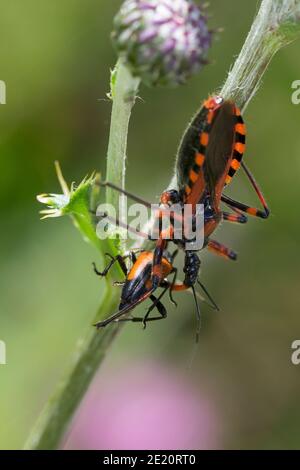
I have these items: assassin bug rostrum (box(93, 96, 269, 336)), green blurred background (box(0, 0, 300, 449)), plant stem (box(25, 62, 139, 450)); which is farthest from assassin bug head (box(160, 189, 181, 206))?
green blurred background (box(0, 0, 300, 449))

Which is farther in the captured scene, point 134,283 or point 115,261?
point 134,283

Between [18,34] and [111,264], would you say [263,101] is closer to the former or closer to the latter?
[18,34]

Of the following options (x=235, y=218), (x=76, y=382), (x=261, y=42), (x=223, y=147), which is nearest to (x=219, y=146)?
(x=223, y=147)

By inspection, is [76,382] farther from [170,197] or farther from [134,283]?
[170,197]

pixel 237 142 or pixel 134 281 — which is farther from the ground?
pixel 237 142

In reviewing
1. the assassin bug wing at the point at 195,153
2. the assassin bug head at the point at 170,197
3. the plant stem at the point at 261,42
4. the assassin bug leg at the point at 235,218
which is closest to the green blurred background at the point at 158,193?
the assassin bug leg at the point at 235,218

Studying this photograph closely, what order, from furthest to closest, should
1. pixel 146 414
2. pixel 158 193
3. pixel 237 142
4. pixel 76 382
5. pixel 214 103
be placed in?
pixel 158 193
pixel 146 414
pixel 76 382
pixel 237 142
pixel 214 103

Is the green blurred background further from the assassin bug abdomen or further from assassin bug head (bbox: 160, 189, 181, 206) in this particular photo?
assassin bug head (bbox: 160, 189, 181, 206)
